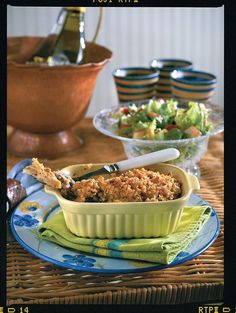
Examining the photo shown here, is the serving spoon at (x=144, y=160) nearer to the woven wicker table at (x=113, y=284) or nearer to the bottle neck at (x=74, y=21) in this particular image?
the woven wicker table at (x=113, y=284)

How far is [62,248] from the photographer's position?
2.03 feet

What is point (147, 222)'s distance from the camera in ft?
2.00

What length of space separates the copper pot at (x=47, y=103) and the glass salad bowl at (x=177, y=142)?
59 mm

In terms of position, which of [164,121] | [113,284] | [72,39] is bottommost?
[113,284]

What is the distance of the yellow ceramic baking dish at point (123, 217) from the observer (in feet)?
1.97

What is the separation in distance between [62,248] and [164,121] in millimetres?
308

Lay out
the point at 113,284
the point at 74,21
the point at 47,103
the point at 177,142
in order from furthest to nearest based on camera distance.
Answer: the point at 74,21 < the point at 47,103 < the point at 177,142 < the point at 113,284

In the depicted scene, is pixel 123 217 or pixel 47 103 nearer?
pixel 123 217

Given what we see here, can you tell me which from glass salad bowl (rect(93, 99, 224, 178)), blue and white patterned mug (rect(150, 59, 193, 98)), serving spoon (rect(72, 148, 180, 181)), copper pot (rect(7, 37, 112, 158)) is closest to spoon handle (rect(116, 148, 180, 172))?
serving spoon (rect(72, 148, 180, 181))

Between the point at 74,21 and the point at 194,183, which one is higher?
the point at 74,21

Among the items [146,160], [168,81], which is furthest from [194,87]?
[146,160]

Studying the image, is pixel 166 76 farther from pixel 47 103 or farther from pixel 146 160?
pixel 146 160

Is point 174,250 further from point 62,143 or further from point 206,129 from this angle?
point 62,143
